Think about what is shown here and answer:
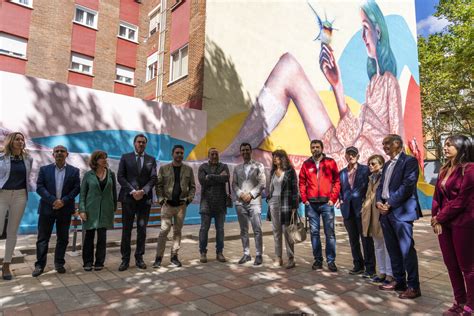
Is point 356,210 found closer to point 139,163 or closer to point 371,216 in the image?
point 371,216

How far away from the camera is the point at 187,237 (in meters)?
8.66

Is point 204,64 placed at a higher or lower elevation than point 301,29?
lower

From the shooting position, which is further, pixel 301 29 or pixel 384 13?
pixel 384 13

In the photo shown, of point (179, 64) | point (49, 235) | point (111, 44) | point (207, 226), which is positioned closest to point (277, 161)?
point (207, 226)

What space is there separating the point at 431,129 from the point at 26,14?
104 feet

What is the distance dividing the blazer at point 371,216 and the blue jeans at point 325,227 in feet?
2.08

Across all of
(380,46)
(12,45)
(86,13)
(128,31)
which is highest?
(86,13)

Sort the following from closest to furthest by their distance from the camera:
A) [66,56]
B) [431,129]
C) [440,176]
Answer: [440,176] → [66,56] → [431,129]

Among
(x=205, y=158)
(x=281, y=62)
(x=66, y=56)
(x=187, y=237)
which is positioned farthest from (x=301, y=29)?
(x=66, y=56)

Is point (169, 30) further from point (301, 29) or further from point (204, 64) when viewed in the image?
point (301, 29)

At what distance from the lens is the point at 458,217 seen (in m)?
3.46

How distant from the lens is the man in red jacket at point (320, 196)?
5.46 m

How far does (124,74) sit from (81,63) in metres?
2.52

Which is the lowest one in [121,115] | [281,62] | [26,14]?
[121,115]
